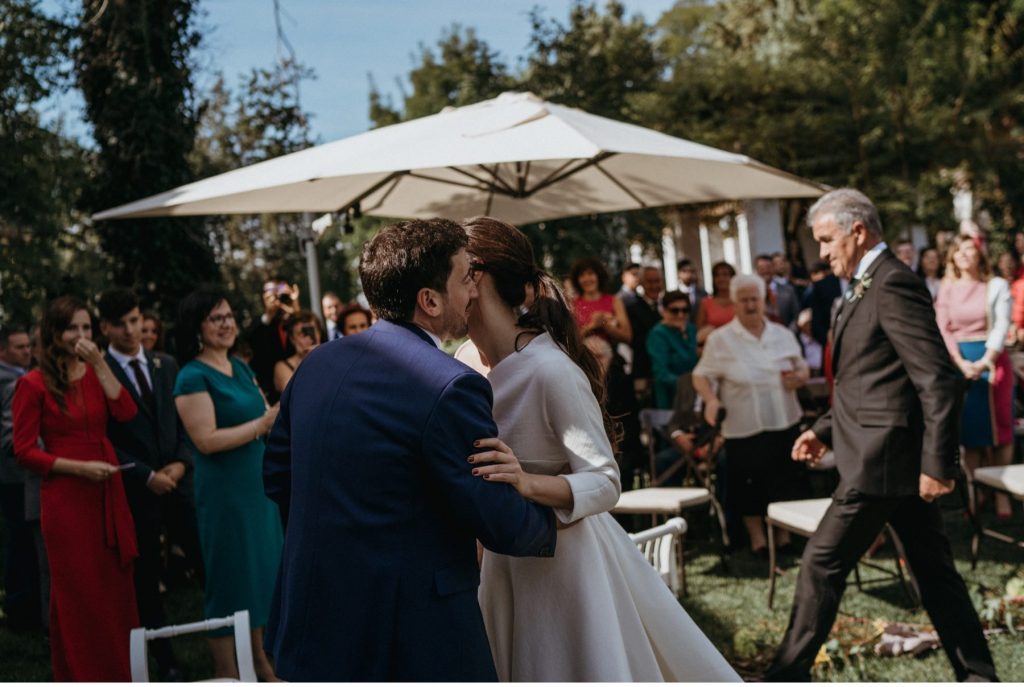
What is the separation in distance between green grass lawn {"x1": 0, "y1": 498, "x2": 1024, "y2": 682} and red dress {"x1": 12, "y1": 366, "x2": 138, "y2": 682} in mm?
731

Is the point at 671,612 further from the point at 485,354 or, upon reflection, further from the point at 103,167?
the point at 103,167

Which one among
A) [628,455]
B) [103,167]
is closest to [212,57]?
[103,167]

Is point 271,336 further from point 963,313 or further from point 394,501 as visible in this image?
point 394,501

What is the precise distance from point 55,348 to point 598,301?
15.0 feet

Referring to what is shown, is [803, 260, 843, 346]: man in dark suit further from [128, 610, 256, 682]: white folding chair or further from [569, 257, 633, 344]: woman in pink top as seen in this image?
[128, 610, 256, 682]: white folding chair

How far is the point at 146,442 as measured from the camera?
5023mm

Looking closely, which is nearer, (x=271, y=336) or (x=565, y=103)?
(x=271, y=336)

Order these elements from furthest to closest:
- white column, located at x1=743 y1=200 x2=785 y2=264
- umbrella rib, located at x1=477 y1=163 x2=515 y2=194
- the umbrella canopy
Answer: white column, located at x1=743 y1=200 x2=785 y2=264 < umbrella rib, located at x1=477 y1=163 x2=515 y2=194 < the umbrella canopy

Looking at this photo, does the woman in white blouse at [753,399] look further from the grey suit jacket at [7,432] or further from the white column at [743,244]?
the white column at [743,244]

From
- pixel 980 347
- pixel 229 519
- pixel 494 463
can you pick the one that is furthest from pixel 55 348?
pixel 980 347

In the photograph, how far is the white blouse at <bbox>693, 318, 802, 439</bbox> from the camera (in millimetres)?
6801

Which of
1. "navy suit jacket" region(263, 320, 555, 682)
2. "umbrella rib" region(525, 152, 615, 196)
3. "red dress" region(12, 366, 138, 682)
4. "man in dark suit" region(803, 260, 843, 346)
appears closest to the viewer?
"navy suit jacket" region(263, 320, 555, 682)

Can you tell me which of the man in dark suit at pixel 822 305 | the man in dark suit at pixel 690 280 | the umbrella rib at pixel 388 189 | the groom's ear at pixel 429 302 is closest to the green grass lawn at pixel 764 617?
the umbrella rib at pixel 388 189

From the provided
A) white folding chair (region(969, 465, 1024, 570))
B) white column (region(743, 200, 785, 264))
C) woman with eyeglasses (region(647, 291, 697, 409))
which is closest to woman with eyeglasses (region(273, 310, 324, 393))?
woman with eyeglasses (region(647, 291, 697, 409))
